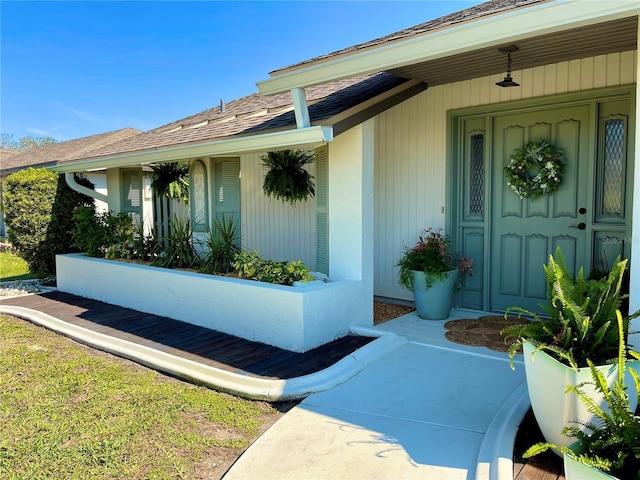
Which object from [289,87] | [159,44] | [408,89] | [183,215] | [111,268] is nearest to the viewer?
[289,87]

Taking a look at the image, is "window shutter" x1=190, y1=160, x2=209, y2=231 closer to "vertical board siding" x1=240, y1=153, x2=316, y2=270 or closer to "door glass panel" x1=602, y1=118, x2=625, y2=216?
"vertical board siding" x1=240, y1=153, x2=316, y2=270

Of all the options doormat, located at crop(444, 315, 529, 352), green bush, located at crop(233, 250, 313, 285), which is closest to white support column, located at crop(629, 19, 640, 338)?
doormat, located at crop(444, 315, 529, 352)

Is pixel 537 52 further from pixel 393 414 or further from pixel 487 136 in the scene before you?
pixel 393 414

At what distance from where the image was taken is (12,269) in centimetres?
1035

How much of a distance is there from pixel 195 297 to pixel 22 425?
2.45 meters

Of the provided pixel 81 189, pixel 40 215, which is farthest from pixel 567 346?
pixel 40 215

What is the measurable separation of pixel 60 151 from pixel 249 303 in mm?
17369

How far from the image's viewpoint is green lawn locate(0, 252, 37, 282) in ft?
30.9

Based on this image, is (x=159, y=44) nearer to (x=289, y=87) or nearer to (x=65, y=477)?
(x=289, y=87)

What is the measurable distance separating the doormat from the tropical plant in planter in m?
0.26

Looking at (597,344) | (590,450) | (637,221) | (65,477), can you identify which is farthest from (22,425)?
(637,221)

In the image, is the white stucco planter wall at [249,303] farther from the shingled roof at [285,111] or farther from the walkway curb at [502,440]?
the walkway curb at [502,440]

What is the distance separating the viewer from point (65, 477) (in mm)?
2434

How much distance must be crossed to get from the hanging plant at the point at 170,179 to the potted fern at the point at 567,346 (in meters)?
6.78
